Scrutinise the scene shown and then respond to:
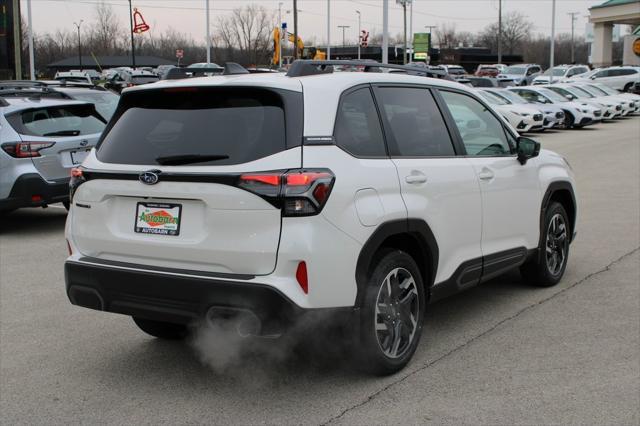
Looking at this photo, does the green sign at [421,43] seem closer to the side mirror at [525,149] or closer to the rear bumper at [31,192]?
the rear bumper at [31,192]

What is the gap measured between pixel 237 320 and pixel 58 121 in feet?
21.7

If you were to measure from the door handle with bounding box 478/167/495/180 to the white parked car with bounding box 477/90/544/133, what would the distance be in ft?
64.5

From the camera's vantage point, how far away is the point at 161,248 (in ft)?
13.7

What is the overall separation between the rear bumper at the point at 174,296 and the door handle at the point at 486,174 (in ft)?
5.77

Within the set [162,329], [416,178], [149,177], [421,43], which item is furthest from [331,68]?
[421,43]

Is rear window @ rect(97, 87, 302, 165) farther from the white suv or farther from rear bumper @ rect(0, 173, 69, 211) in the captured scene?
rear bumper @ rect(0, 173, 69, 211)

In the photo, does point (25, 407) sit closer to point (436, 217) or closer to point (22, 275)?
point (436, 217)

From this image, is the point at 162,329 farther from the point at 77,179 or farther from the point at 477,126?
the point at 477,126

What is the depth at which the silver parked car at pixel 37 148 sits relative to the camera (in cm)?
919

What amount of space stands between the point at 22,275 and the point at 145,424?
3.96 metres

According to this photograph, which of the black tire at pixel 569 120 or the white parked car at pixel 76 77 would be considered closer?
the black tire at pixel 569 120

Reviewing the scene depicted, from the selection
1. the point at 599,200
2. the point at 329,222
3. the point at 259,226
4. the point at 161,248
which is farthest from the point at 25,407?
the point at 599,200

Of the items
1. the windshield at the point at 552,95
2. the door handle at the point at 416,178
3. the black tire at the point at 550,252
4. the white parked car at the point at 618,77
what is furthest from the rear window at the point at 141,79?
the white parked car at the point at 618,77

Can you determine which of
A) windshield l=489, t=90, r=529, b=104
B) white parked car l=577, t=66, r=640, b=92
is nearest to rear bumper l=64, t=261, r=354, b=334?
windshield l=489, t=90, r=529, b=104
